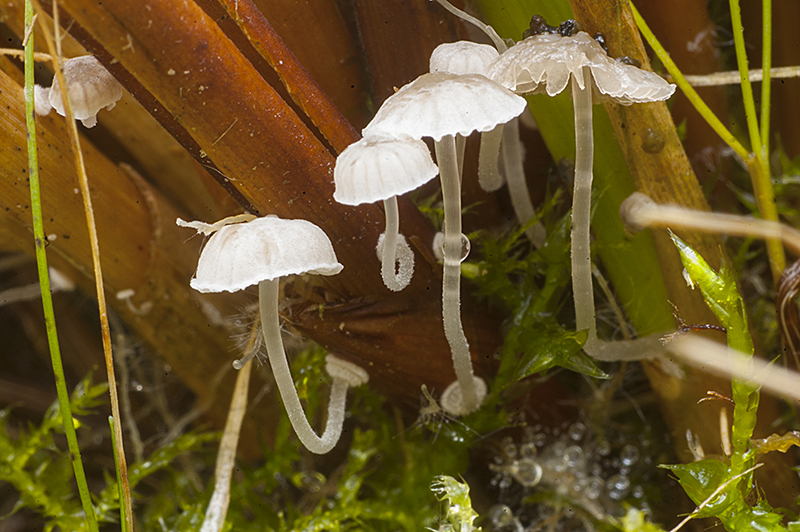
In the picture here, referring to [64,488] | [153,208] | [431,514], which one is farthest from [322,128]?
[64,488]

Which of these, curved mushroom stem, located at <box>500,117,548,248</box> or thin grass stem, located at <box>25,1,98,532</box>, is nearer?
thin grass stem, located at <box>25,1,98,532</box>

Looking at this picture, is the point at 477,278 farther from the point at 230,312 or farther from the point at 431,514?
the point at 230,312

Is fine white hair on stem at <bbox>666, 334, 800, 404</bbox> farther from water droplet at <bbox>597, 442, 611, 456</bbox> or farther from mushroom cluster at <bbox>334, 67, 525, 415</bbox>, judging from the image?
mushroom cluster at <bbox>334, 67, 525, 415</bbox>

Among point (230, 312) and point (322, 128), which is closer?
point (322, 128)

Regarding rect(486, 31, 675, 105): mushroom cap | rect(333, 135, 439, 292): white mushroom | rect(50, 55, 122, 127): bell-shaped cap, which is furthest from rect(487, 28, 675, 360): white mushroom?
rect(50, 55, 122, 127): bell-shaped cap

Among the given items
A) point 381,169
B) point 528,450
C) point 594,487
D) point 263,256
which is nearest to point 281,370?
point 263,256

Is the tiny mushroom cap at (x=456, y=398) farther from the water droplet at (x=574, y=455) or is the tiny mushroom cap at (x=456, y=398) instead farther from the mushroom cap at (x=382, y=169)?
the mushroom cap at (x=382, y=169)
